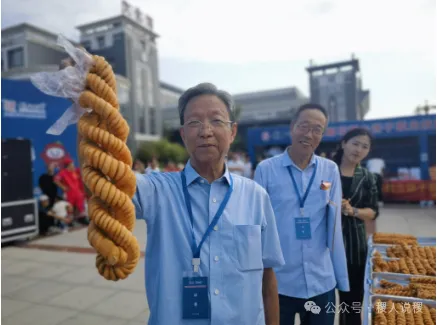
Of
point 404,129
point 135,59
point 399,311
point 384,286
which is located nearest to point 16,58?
point 135,59

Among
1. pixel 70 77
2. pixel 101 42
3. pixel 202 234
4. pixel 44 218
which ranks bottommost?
pixel 44 218

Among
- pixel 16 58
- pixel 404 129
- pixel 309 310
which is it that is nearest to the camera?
pixel 309 310

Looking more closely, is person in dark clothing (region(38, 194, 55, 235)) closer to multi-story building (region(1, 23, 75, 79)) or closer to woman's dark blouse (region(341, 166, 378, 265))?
woman's dark blouse (region(341, 166, 378, 265))

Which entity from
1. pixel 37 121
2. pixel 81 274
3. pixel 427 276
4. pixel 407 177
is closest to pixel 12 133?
pixel 37 121

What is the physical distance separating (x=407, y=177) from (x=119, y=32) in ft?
79.4

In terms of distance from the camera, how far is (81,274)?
4.65 m

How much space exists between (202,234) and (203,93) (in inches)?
23.0

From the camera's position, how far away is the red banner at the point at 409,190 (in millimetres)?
9495

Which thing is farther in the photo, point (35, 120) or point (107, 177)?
point (35, 120)

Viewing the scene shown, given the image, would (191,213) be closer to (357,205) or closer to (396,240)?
(357,205)

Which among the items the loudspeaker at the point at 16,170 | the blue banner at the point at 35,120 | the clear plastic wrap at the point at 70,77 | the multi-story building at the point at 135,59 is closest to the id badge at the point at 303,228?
the clear plastic wrap at the point at 70,77

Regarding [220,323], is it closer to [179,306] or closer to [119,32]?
[179,306]

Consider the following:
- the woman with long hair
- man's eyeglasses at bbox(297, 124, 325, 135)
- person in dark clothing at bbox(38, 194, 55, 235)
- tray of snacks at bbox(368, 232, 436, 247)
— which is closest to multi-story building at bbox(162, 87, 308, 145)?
person in dark clothing at bbox(38, 194, 55, 235)

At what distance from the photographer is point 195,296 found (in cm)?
125
